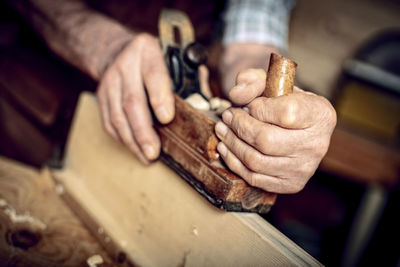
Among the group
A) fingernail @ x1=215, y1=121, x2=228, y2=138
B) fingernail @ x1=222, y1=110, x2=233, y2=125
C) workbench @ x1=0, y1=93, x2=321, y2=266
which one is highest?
fingernail @ x1=222, y1=110, x2=233, y2=125

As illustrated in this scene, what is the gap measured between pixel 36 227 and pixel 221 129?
46 cm

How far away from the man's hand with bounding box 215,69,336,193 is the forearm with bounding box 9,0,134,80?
1.59 ft

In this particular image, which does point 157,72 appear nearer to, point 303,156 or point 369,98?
point 303,156

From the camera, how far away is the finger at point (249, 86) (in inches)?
20.4

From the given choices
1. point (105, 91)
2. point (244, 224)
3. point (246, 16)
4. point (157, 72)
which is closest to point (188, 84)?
point (157, 72)

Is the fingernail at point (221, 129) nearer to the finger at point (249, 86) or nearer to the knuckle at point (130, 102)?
the finger at point (249, 86)

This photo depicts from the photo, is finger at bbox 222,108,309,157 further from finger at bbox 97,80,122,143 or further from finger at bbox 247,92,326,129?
finger at bbox 97,80,122,143

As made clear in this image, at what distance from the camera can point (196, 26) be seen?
4.88 feet

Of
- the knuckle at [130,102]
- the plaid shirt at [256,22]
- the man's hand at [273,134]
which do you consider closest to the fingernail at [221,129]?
the man's hand at [273,134]

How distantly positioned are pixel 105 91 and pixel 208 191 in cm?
40

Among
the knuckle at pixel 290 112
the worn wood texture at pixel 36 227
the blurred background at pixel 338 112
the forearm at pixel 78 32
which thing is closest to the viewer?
the knuckle at pixel 290 112

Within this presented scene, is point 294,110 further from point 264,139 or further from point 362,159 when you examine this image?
point 362,159

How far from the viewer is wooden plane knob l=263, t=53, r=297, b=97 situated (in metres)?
0.48

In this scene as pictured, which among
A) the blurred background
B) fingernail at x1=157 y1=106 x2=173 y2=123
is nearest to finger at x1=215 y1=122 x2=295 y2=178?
fingernail at x1=157 y1=106 x2=173 y2=123
